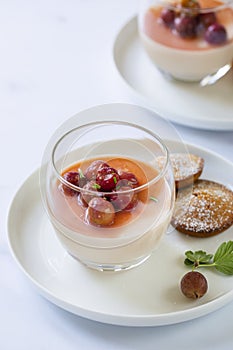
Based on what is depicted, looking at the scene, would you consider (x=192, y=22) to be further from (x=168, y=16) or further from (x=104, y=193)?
(x=104, y=193)

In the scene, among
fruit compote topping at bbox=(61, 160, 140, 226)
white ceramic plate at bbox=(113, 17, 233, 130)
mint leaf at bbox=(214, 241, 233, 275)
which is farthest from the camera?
white ceramic plate at bbox=(113, 17, 233, 130)

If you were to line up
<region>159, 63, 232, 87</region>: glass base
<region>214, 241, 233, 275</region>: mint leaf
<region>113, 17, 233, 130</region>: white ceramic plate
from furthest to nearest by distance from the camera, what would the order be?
<region>159, 63, 232, 87</region>: glass base, <region>113, 17, 233, 130</region>: white ceramic plate, <region>214, 241, 233, 275</region>: mint leaf

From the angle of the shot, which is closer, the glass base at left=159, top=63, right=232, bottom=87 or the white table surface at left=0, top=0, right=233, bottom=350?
the white table surface at left=0, top=0, right=233, bottom=350

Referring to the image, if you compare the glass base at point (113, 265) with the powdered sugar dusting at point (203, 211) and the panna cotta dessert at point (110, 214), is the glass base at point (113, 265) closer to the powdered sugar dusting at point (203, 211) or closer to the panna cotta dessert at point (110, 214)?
the panna cotta dessert at point (110, 214)

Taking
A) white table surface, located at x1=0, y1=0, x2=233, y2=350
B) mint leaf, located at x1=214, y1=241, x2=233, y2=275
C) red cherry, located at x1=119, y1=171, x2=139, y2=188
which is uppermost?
red cherry, located at x1=119, y1=171, x2=139, y2=188

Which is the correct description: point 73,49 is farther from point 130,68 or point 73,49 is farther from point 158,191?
point 158,191

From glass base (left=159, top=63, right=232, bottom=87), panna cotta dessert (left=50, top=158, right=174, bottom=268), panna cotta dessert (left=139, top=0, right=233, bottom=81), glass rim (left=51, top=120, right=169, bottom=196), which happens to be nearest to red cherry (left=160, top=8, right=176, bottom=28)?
panna cotta dessert (left=139, top=0, right=233, bottom=81)

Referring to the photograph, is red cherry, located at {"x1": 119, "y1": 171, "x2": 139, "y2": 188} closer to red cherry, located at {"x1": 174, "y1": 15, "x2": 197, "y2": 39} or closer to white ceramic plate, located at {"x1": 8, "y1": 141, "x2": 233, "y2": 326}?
white ceramic plate, located at {"x1": 8, "y1": 141, "x2": 233, "y2": 326}

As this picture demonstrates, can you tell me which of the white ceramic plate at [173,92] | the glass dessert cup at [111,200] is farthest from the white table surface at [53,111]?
the glass dessert cup at [111,200]
